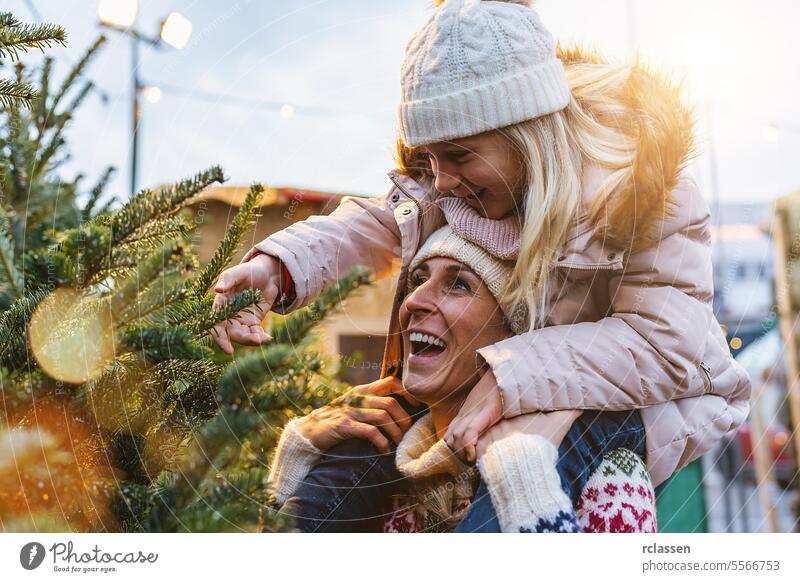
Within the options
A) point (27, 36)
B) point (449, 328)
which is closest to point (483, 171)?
point (449, 328)

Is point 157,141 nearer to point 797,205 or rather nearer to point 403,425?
point 403,425

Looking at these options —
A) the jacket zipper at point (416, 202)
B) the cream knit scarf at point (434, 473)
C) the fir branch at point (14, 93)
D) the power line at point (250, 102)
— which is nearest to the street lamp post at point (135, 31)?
the power line at point (250, 102)

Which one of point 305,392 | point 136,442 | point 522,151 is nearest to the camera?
point 305,392

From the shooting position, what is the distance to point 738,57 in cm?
79

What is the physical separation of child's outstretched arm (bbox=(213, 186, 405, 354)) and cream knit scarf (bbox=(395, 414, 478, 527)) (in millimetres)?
163

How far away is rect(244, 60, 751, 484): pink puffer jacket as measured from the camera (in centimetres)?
62

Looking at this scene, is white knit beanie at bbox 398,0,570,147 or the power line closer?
white knit beanie at bbox 398,0,570,147

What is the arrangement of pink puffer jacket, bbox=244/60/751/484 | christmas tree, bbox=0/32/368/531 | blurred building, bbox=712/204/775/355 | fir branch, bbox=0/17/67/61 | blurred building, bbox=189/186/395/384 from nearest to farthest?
christmas tree, bbox=0/32/368/531, fir branch, bbox=0/17/67/61, pink puffer jacket, bbox=244/60/751/484, blurred building, bbox=189/186/395/384, blurred building, bbox=712/204/775/355

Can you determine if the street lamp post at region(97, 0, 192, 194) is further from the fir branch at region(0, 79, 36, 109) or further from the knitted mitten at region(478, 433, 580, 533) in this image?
the knitted mitten at region(478, 433, 580, 533)

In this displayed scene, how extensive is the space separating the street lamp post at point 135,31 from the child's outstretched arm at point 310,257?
16cm

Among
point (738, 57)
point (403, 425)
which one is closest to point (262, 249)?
point (403, 425)

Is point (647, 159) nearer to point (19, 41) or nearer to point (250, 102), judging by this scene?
point (250, 102)

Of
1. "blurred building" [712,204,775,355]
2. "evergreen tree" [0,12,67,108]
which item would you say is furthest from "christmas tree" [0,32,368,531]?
"blurred building" [712,204,775,355]
